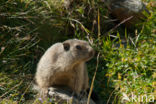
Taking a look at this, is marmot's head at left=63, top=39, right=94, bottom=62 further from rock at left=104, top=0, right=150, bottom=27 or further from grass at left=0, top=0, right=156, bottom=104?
rock at left=104, top=0, right=150, bottom=27

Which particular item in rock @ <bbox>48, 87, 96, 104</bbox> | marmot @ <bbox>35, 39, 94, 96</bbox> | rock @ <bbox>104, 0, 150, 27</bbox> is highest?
rock @ <bbox>104, 0, 150, 27</bbox>

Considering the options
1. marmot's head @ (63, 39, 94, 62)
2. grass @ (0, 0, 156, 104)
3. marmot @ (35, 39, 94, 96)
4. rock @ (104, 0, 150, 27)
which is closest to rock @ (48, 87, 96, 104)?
marmot @ (35, 39, 94, 96)

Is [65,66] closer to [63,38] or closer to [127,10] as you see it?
[63,38]

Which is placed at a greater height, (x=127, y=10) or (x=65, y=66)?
(x=127, y=10)

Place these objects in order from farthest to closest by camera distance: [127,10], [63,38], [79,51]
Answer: [127,10] → [63,38] → [79,51]

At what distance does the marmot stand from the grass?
33cm

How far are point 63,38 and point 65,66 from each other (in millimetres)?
2092

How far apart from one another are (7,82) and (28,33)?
5.15 feet

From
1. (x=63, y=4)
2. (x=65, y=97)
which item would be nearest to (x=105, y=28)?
(x=63, y=4)

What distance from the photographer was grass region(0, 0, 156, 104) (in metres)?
5.11

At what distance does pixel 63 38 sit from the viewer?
6574 mm

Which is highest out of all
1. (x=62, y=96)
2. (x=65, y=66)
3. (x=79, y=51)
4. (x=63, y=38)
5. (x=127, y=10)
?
(x=127, y=10)

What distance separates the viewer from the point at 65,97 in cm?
475

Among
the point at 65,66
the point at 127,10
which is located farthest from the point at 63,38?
the point at 127,10
